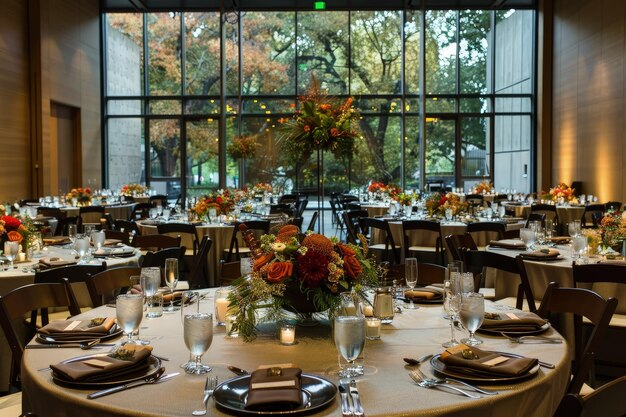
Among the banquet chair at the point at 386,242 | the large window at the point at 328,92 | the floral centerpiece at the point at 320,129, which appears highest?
the large window at the point at 328,92

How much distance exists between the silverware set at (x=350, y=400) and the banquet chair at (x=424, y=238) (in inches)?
222

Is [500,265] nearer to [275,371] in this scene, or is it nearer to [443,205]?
[275,371]

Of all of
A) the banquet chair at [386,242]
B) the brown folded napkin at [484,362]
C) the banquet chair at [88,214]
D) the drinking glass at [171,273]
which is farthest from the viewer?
the banquet chair at [88,214]

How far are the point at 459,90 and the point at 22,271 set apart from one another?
14967 millimetres

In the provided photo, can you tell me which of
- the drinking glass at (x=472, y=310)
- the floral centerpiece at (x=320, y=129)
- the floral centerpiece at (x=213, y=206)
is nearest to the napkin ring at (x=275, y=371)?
the drinking glass at (x=472, y=310)

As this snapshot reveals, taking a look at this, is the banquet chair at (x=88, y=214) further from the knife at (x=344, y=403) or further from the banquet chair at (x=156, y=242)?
the knife at (x=344, y=403)

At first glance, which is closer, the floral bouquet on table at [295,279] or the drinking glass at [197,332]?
the drinking glass at [197,332]

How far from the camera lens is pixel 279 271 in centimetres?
272

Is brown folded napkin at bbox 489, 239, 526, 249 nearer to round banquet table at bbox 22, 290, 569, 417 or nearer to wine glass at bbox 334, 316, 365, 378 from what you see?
round banquet table at bbox 22, 290, 569, 417

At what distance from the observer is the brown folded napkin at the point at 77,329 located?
281cm

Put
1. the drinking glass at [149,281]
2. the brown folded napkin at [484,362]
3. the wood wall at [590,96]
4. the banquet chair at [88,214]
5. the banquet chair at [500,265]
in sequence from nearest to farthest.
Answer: the brown folded napkin at [484,362] → the drinking glass at [149,281] → the banquet chair at [500,265] → the banquet chair at [88,214] → the wood wall at [590,96]

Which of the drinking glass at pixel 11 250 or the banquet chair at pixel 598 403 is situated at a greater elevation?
the drinking glass at pixel 11 250

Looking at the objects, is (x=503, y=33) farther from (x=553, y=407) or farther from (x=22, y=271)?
(x=553, y=407)

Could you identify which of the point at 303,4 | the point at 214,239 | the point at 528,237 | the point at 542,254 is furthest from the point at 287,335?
the point at 303,4
